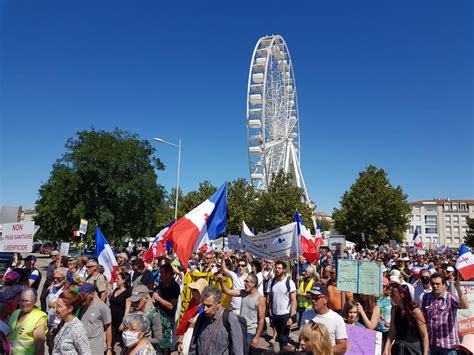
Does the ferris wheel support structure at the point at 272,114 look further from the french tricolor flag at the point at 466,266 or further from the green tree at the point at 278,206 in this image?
the french tricolor flag at the point at 466,266

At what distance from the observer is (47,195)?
28.3 metres

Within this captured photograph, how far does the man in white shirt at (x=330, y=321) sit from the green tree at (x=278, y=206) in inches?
1320

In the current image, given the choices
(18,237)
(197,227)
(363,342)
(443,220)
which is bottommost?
(363,342)

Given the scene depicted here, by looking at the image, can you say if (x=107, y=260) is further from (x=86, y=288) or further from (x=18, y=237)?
(x=86, y=288)

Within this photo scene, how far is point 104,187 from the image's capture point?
2792 cm

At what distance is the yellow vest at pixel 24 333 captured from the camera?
12.8 ft

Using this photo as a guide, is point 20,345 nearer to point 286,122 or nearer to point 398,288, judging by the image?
point 398,288

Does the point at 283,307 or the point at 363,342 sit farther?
the point at 283,307

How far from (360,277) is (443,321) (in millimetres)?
1013

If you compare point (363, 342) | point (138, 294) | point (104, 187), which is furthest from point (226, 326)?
point (104, 187)

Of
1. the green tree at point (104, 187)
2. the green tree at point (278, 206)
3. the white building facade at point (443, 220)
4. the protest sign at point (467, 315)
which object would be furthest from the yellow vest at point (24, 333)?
the white building facade at point (443, 220)

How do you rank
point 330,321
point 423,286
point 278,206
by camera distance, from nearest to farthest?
point 330,321 < point 423,286 < point 278,206

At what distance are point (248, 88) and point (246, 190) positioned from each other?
12099 millimetres

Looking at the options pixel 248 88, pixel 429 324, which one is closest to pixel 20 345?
pixel 429 324
